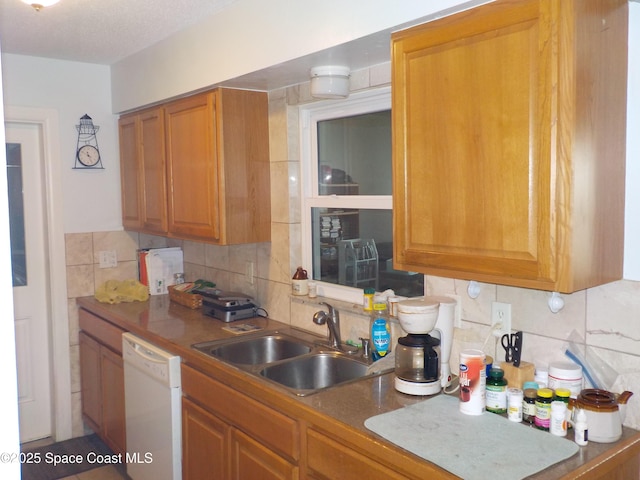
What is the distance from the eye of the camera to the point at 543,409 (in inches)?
63.4

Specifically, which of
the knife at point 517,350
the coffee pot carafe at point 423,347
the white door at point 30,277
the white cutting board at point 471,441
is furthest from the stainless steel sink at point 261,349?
the white door at point 30,277

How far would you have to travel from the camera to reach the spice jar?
9.21 feet

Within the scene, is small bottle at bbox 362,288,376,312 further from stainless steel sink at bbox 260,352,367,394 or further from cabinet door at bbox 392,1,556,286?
cabinet door at bbox 392,1,556,286

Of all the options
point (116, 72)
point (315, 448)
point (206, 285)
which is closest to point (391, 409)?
point (315, 448)

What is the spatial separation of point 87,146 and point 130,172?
1.05ft

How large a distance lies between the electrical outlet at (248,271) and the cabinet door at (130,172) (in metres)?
0.83

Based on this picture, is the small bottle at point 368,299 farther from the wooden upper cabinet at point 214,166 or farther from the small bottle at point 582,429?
the small bottle at point 582,429

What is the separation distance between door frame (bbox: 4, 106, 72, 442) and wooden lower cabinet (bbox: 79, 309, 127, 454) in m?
0.10

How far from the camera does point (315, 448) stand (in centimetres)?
179

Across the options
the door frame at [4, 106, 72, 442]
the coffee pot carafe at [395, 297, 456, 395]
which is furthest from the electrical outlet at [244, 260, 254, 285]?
the coffee pot carafe at [395, 297, 456, 395]

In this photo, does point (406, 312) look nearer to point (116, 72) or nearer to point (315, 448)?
point (315, 448)

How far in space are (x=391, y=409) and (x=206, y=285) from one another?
1886 millimetres

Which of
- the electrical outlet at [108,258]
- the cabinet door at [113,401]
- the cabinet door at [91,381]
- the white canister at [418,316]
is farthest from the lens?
the electrical outlet at [108,258]

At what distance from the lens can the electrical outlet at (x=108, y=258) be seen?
3.76 meters
